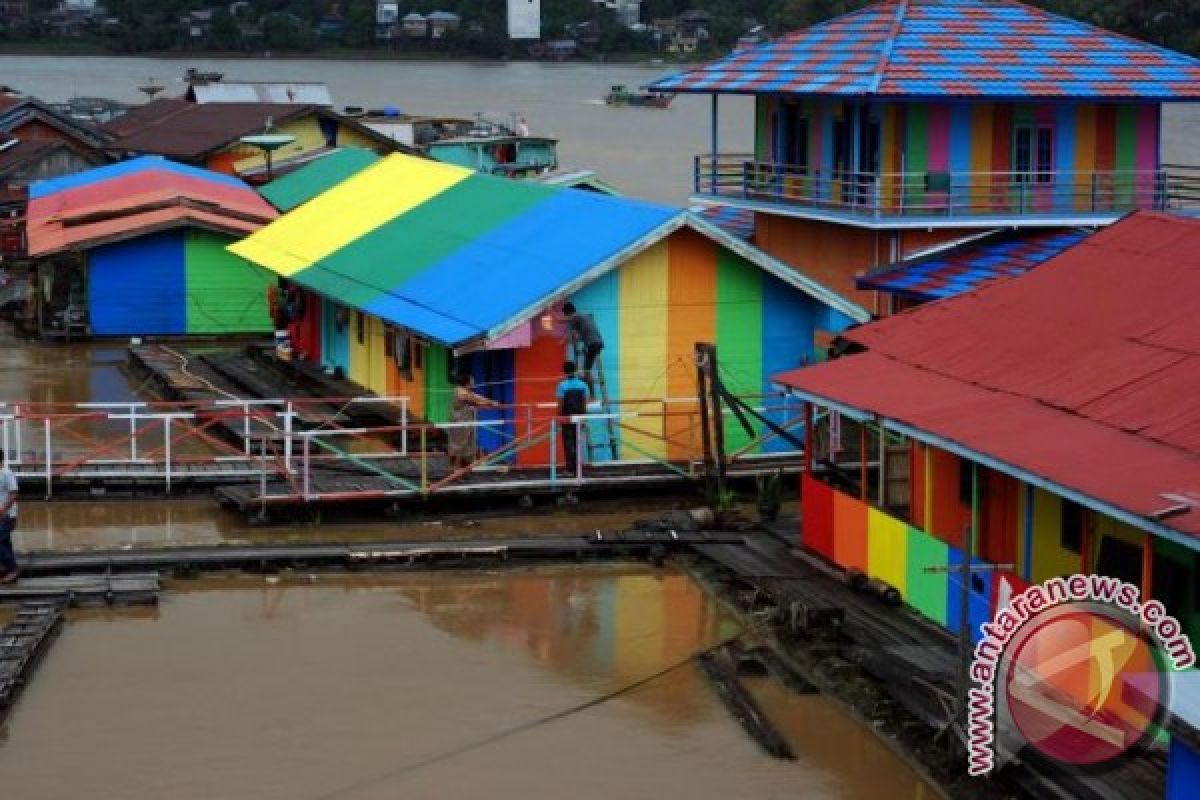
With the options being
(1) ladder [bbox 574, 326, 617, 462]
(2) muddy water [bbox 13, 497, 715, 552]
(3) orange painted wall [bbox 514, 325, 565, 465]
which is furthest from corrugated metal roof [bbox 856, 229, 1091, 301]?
(2) muddy water [bbox 13, 497, 715, 552]

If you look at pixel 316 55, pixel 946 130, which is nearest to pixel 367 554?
pixel 946 130

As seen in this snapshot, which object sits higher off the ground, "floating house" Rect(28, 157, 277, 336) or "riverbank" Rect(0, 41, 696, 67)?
"riverbank" Rect(0, 41, 696, 67)

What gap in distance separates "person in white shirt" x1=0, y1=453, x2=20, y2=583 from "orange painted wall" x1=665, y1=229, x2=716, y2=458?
745 centimetres

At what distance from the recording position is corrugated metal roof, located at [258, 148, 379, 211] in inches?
1491

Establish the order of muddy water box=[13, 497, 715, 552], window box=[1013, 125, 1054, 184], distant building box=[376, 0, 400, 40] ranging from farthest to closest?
distant building box=[376, 0, 400, 40], window box=[1013, 125, 1054, 184], muddy water box=[13, 497, 715, 552]

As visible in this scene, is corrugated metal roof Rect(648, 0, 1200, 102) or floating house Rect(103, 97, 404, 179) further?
floating house Rect(103, 97, 404, 179)

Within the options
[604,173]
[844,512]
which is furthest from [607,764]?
[604,173]

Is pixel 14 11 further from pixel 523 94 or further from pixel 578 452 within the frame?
pixel 578 452

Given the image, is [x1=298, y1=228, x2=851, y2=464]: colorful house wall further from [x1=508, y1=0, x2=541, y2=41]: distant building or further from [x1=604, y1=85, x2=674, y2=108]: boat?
[x1=508, y1=0, x2=541, y2=41]: distant building

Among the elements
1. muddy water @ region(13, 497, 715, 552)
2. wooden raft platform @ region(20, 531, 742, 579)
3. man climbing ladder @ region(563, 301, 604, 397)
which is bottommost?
muddy water @ region(13, 497, 715, 552)

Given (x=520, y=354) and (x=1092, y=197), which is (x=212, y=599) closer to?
(x=520, y=354)

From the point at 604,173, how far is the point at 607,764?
197 feet

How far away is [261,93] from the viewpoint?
2630 inches

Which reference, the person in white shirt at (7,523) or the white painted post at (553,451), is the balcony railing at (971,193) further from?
the person in white shirt at (7,523)
